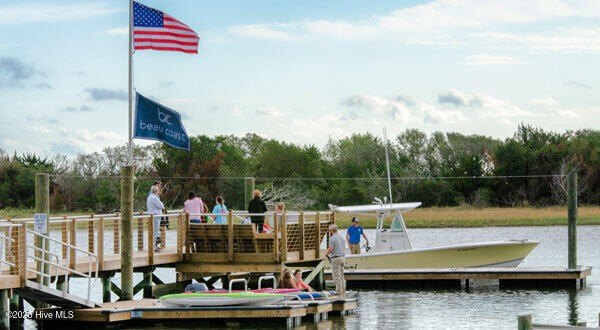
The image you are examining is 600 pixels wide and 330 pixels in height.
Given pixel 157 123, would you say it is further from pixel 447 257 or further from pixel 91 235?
pixel 447 257

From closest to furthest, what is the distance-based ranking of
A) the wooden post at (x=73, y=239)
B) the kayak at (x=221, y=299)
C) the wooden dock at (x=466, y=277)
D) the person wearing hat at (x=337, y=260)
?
the kayak at (x=221, y=299)
the wooden post at (x=73, y=239)
the person wearing hat at (x=337, y=260)
the wooden dock at (x=466, y=277)

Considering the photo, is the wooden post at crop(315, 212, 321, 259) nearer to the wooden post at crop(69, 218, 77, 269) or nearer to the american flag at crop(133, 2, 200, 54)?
the wooden post at crop(69, 218, 77, 269)

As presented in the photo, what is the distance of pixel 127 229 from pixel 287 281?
407cm

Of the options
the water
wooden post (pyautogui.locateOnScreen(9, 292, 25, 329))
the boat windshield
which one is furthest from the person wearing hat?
the boat windshield

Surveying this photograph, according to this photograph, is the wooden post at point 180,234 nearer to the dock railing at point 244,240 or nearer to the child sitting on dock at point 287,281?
the dock railing at point 244,240

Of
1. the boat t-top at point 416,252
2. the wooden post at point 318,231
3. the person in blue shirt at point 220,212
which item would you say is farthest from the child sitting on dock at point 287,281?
the boat t-top at point 416,252

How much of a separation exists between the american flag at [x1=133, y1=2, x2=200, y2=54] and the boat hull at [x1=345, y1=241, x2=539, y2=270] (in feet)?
44.6

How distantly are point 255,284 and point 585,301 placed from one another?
9.69 metres

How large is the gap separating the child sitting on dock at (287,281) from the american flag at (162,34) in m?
5.87

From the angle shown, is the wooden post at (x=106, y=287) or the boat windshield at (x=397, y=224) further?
the boat windshield at (x=397, y=224)

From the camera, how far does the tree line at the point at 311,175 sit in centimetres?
7419

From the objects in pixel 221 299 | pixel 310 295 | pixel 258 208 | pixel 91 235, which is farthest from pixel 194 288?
pixel 258 208

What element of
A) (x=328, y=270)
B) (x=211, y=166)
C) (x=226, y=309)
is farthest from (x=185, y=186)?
(x=226, y=309)

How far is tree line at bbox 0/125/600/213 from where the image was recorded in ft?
243
